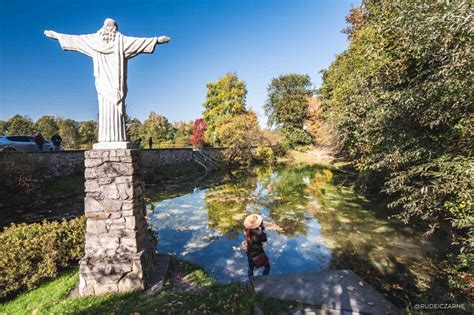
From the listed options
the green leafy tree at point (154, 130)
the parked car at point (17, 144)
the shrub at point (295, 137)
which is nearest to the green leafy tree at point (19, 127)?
the green leafy tree at point (154, 130)

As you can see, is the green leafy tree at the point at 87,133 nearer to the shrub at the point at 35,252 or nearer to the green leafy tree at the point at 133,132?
the green leafy tree at the point at 133,132

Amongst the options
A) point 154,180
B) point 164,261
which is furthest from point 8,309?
point 154,180

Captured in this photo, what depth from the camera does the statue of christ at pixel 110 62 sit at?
536cm

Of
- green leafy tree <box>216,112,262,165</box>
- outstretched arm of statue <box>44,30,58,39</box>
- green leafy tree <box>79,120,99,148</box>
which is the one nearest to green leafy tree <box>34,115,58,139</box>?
green leafy tree <box>79,120,99,148</box>

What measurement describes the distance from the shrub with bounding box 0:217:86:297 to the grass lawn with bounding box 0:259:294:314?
0.30 m

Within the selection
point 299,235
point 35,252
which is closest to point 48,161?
point 35,252

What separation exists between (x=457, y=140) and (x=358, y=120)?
4465 millimetres

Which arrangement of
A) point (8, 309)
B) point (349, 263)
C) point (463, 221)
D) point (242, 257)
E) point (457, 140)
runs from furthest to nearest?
point (242, 257) < point (349, 263) < point (457, 140) < point (463, 221) < point (8, 309)

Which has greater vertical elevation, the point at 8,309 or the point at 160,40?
the point at 160,40

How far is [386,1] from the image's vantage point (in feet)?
29.8

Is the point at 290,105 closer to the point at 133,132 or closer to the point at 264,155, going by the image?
the point at 264,155

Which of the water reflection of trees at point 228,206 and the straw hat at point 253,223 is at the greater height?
the straw hat at point 253,223

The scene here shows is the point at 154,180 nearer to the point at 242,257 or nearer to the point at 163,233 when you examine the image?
the point at 163,233

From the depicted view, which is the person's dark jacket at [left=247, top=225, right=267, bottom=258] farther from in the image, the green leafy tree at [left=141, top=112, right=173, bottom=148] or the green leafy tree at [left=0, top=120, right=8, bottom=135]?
the green leafy tree at [left=0, top=120, right=8, bottom=135]
